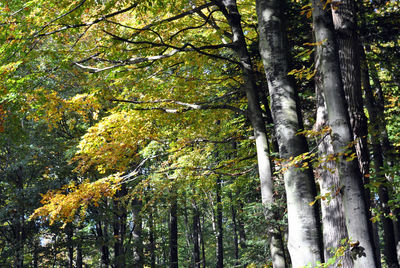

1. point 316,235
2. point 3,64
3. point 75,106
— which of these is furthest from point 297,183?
point 3,64

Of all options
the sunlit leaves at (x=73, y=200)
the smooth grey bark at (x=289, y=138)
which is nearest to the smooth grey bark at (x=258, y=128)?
the smooth grey bark at (x=289, y=138)

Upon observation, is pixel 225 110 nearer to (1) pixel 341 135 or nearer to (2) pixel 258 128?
(2) pixel 258 128

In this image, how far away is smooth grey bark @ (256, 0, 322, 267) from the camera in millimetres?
3746

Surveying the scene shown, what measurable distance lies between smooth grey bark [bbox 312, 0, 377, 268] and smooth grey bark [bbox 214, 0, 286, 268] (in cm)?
305

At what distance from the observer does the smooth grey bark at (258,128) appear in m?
6.21

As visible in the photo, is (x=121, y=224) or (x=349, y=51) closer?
(x=349, y=51)

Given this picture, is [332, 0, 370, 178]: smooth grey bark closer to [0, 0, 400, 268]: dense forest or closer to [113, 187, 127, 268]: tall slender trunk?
[0, 0, 400, 268]: dense forest

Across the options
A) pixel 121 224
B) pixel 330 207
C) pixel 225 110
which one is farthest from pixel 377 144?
pixel 121 224

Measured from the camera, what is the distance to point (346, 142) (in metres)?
3.11

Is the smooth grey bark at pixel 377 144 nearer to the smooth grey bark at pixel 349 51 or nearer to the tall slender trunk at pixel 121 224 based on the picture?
the smooth grey bark at pixel 349 51

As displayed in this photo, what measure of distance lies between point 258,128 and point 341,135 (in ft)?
11.0

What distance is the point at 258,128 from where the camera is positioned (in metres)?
6.49

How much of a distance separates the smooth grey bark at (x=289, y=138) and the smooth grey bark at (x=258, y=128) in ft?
7.44

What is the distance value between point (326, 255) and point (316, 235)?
103 cm
